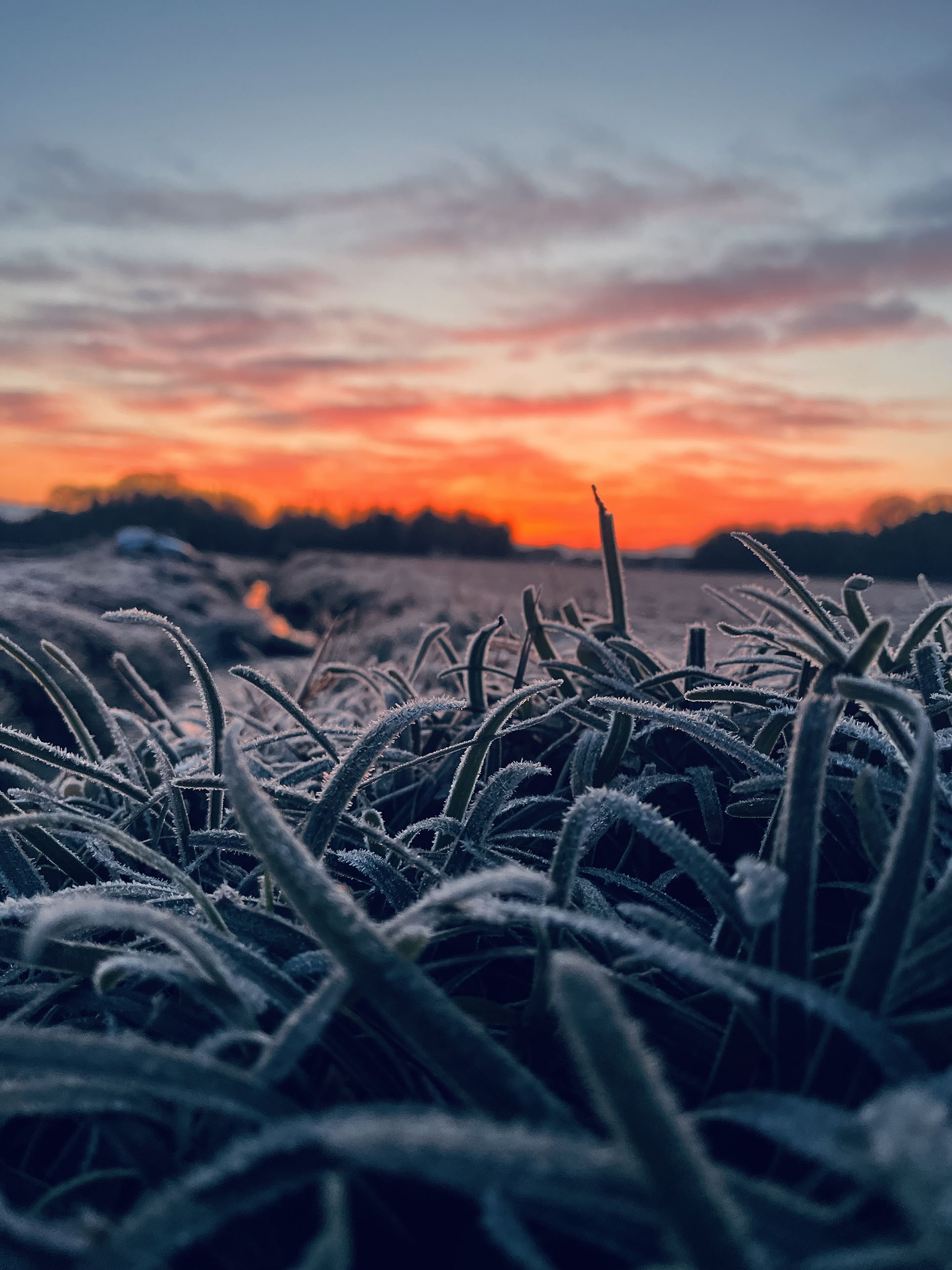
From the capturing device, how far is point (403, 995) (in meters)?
0.39

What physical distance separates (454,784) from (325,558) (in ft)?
34.5

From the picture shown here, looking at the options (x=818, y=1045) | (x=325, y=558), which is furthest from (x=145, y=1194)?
(x=325, y=558)

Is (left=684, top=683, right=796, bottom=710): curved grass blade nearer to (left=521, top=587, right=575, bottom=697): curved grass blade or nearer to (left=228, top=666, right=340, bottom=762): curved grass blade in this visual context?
(left=521, top=587, right=575, bottom=697): curved grass blade

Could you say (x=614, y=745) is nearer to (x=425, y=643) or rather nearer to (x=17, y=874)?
(x=17, y=874)

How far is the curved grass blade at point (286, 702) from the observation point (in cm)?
82

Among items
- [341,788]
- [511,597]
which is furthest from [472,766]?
[511,597]

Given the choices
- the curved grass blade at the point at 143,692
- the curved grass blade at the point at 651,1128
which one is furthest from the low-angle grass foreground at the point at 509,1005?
the curved grass blade at the point at 143,692

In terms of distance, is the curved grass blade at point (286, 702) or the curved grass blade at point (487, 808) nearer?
the curved grass blade at point (487, 808)

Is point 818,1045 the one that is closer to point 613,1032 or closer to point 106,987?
point 613,1032

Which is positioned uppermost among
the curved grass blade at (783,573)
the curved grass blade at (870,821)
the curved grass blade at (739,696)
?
the curved grass blade at (783,573)

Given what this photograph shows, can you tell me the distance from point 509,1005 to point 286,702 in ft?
1.38

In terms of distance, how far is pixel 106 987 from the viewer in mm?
453

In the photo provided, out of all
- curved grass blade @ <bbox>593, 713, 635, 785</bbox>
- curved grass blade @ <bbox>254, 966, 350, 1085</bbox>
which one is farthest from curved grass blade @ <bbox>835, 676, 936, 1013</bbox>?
curved grass blade @ <bbox>593, 713, 635, 785</bbox>

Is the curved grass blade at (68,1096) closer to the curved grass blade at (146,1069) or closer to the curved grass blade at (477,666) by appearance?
the curved grass blade at (146,1069)
